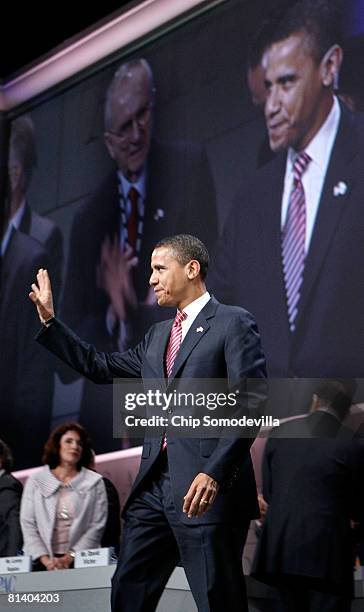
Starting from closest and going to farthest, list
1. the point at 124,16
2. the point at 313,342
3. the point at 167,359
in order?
the point at 167,359 → the point at 313,342 → the point at 124,16

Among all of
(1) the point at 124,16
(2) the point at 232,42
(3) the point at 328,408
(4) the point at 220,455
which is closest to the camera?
(4) the point at 220,455

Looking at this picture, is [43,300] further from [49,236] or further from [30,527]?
[49,236]

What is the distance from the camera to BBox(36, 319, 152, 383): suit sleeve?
3.20m

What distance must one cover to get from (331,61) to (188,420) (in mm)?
2879

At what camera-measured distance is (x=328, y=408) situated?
171 inches

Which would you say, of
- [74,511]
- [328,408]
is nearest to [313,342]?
[328,408]

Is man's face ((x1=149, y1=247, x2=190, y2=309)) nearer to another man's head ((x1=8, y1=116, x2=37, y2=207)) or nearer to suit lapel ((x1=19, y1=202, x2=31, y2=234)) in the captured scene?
suit lapel ((x1=19, y1=202, x2=31, y2=234))

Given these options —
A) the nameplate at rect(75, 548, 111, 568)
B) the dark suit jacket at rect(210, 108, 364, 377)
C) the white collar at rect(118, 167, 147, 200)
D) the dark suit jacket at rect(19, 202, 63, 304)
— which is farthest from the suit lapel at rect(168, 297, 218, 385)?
the dark suit jacket at rect(19, 202, 63, 304)

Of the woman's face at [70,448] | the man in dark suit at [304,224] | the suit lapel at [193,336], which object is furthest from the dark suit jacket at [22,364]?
the suit lapel at [193,336]

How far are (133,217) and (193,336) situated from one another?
11.2ft

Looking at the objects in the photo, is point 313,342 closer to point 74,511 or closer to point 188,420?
point 74,511

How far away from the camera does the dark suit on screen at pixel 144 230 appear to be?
597cm

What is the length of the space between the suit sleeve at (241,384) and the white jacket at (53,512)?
2.29m

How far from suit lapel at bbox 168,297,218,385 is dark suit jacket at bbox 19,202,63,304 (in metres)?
3.82
